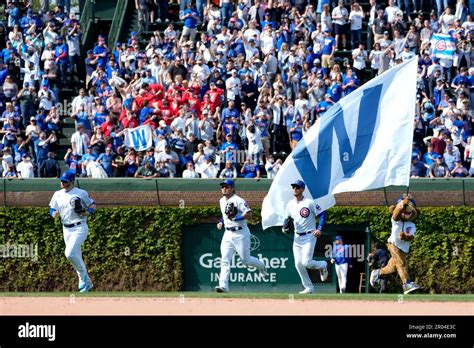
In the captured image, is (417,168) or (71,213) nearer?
Result: (71,213)

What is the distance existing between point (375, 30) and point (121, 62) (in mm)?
6121

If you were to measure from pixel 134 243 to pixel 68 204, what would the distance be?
476cm

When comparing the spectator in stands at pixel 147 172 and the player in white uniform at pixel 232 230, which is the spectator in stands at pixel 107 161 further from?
the player in white uniform at pixel 232 230

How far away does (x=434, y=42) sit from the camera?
2794cm

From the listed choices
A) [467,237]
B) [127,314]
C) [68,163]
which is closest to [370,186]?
[127,314]

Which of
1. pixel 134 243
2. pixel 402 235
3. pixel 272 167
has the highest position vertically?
pixel 272 167

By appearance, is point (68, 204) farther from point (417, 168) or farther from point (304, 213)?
point (417, 168)

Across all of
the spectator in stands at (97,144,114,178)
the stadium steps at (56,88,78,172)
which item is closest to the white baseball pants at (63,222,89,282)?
the spectator in stands at (97,144,114,178)

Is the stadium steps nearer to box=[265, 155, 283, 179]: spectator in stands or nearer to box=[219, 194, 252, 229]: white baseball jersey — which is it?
box=[265, 155, 283, 179]: spectator in stands

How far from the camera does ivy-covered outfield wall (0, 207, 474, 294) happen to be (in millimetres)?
24234

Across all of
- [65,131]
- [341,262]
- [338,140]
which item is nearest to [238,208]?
[338,140]

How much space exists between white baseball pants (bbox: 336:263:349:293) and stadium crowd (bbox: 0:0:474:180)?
8.48ft

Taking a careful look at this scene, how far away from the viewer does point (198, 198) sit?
80.3 feet

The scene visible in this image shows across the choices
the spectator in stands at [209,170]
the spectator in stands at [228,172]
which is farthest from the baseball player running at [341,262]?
the spectator in stands at [209,170]
